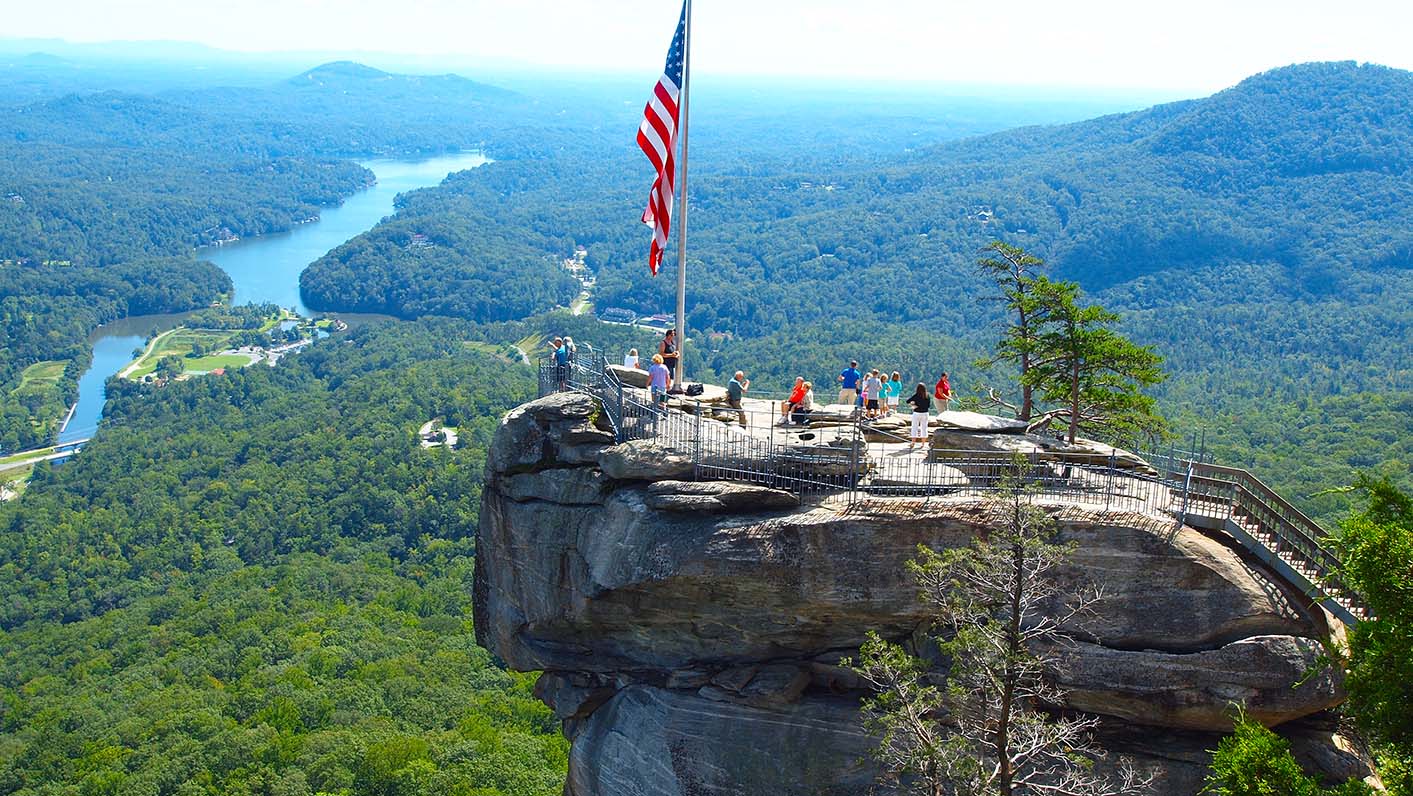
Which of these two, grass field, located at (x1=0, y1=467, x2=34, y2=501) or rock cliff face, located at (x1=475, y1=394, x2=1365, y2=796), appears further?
grass field, located at (x1=0, y1=467, x2=34, y2=501)

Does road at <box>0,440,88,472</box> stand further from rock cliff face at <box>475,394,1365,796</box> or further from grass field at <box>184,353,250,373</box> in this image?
rock cliff face at <box>475,394,1365,796</box>

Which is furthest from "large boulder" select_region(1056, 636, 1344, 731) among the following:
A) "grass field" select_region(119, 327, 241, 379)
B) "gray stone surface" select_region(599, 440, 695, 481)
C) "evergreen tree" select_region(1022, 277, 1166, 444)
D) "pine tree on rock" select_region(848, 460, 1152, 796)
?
"grass field" select_region(119, 327, 241, 379)

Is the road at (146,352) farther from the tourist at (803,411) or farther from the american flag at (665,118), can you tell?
the tourist at (803,411)

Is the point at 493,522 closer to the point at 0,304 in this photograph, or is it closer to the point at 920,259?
the point at 920,259

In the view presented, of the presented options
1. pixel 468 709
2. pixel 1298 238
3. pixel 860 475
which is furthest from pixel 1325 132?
pixel 860 475

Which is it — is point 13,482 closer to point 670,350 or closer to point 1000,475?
point 670,350

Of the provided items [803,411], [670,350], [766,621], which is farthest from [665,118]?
[766,621]
